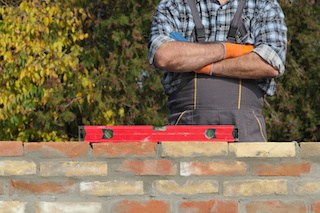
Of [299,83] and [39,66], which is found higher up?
[39,66]

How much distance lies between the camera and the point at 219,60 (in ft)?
11.0

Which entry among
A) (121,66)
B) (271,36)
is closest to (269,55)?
(271,36)

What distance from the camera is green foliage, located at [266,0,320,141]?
10.2 m

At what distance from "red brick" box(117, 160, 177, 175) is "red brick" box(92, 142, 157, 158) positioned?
4cm

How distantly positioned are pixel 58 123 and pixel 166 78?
224 inches

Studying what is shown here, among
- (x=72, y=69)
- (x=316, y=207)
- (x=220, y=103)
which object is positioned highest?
(x=220, y=103)

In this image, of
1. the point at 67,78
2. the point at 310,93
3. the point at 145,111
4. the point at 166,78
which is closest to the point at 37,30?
the point at 67,78

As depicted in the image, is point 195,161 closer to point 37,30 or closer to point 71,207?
point 71,207

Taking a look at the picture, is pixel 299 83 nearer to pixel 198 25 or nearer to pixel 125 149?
pixel 198 25

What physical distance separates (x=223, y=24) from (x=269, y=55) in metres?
0.27

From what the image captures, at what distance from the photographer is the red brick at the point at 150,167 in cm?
322

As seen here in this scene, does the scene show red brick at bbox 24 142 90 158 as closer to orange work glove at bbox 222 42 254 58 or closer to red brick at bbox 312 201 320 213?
orange work glove at bbox 222 42 254 58

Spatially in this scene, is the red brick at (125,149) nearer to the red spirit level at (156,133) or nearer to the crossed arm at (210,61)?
the red spirit level at (156,133)

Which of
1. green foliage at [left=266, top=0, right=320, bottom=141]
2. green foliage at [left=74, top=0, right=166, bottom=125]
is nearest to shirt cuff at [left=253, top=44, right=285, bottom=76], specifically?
green foliage at [left=74, top=0, right=166, bottom=125]
